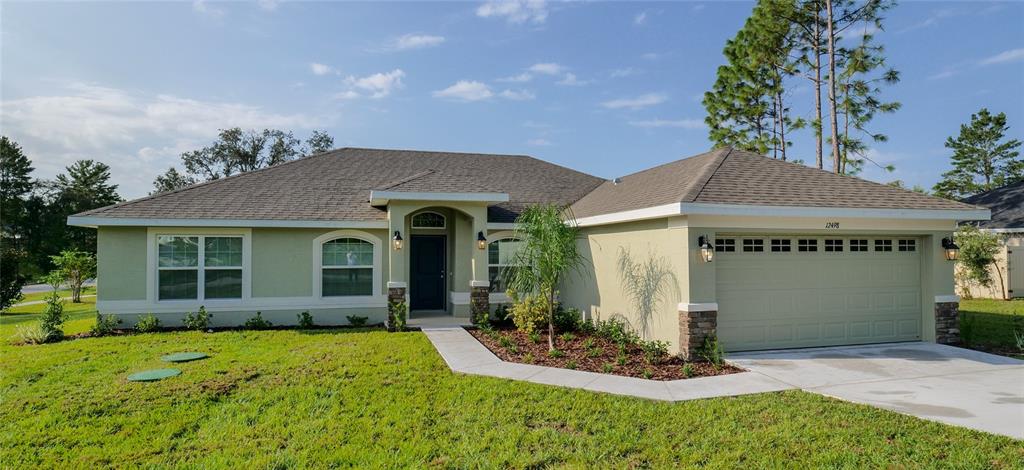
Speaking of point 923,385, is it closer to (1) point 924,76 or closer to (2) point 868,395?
A: (2) point 868,395

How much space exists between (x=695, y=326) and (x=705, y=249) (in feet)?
4.11

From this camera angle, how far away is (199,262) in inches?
459

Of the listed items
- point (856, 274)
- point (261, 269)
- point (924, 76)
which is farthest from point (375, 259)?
point (924, 76)

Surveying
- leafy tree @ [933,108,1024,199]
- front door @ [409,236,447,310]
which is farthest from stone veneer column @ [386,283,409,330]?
leafy tree @ [933,108,1024,199]

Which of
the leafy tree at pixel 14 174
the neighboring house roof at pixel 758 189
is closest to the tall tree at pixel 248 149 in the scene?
the leafy tree at pixel 14 174

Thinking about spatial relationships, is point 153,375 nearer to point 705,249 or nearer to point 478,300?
point 478,300

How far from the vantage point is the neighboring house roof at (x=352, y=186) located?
11.7 meters

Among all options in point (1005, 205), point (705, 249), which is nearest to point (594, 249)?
point (705, 249)

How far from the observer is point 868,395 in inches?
251

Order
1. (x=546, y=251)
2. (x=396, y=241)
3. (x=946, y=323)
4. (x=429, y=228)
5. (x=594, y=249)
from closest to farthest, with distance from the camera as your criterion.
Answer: (x=946, y=323) < (x=546, y=251) < (x=396, y=241) < (x=594, y=249) < (x=429, y=228)

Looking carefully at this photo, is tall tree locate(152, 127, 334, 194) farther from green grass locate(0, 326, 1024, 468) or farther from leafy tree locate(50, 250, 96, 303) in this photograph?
green grass locate(0, 326, 1024, 468)

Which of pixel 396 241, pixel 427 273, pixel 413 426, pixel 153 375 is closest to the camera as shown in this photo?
pixel 413 426

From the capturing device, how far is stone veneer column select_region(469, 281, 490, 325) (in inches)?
471

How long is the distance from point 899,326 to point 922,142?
50.0ft
